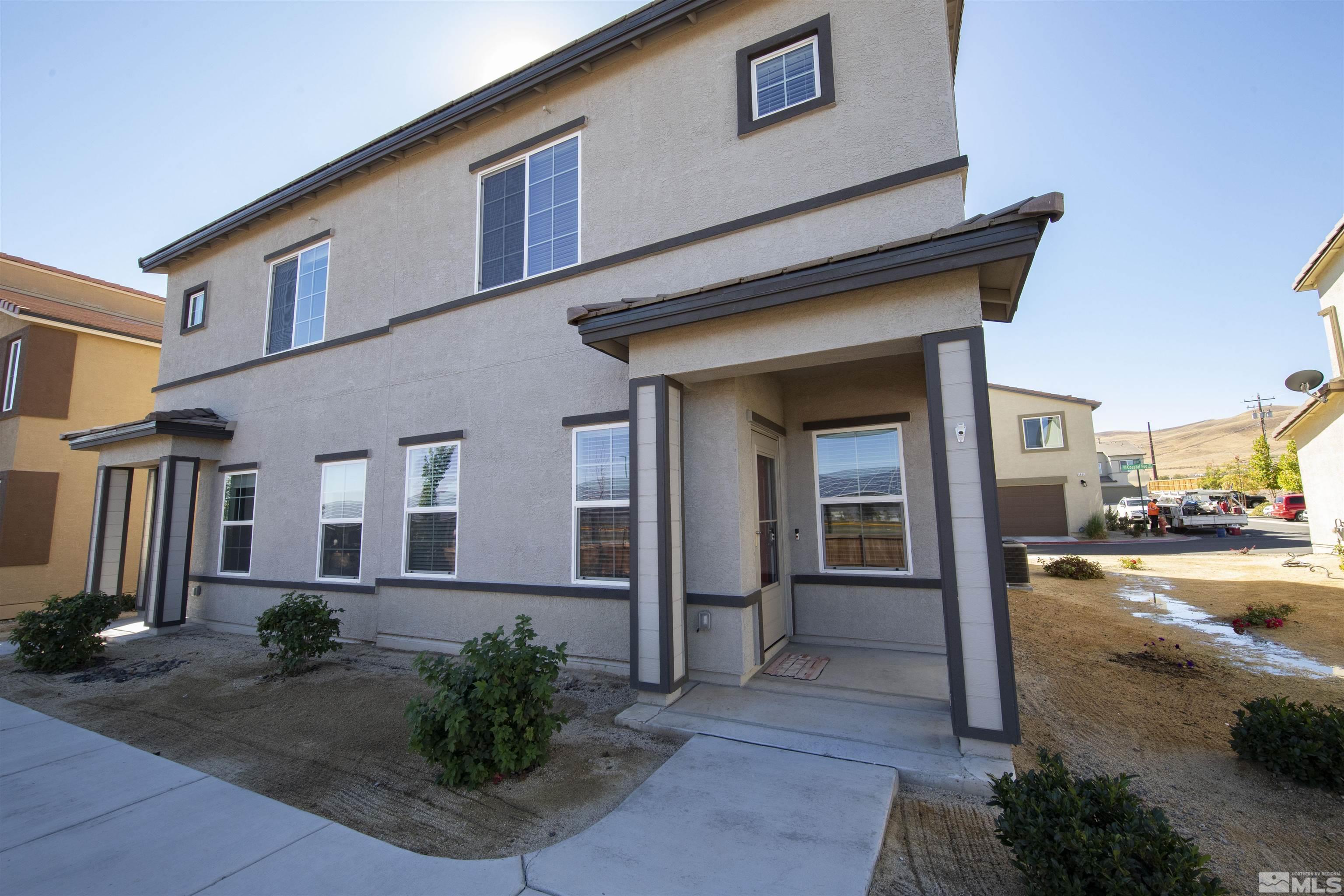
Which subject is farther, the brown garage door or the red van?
the red van

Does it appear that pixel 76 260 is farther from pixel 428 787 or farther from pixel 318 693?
pixel 428 787

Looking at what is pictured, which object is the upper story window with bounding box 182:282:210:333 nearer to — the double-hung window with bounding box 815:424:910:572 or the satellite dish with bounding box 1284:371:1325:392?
the double-hung window with bounding box 815:424:910:572

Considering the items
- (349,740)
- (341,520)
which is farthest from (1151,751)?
(341,520)

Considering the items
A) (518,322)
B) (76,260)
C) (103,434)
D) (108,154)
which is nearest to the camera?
(518,322)

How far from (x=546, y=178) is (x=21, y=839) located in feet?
24.8

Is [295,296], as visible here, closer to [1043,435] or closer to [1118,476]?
[1043,435]

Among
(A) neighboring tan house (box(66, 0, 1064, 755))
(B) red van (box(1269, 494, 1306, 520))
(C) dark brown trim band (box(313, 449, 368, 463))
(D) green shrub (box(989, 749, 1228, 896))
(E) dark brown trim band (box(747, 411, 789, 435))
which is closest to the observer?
(D) green shrub (box(989, 749, 1228, 896))

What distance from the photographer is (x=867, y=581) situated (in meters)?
6.64

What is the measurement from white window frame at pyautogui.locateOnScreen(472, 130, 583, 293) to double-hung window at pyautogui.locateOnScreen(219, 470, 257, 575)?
578cm

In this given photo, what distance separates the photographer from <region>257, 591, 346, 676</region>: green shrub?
22.1 ft

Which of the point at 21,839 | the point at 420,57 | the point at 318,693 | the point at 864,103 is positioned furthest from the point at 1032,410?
the point at 21,839

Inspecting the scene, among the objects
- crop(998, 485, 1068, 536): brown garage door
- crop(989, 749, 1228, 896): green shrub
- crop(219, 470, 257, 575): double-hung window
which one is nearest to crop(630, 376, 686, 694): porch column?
crop(989, 749, 1228, 896): green shrub

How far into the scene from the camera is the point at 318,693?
6062mm

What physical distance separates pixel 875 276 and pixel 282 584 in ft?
31.8
